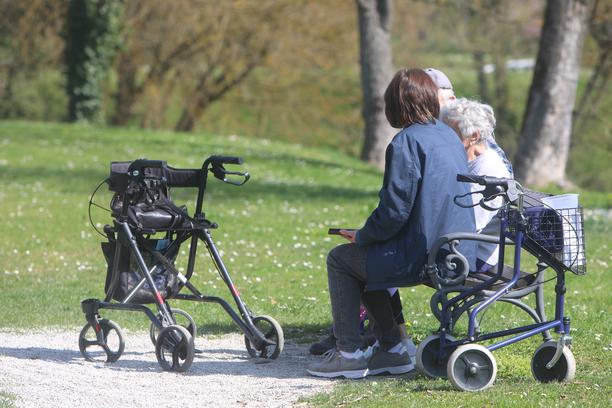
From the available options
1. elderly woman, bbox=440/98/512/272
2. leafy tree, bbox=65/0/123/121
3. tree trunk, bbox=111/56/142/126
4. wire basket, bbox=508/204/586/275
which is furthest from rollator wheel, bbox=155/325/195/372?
tree trunk, bbox=111/56/142/126

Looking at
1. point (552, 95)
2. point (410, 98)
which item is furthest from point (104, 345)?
point (552, 95)

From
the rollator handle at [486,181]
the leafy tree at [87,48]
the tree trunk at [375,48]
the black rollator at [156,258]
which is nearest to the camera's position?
the rollator handle at [486,181]

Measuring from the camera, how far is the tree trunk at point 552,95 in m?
17.0

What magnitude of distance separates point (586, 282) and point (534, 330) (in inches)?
166

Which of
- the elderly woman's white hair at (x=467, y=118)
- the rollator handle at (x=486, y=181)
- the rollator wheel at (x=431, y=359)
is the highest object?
the elderly woman's white hair at (x=467, y=118)

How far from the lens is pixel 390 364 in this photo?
5.89 metres

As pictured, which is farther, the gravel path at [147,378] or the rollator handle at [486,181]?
the gravel path at [147,378]

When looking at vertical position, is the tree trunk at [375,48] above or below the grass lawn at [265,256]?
above

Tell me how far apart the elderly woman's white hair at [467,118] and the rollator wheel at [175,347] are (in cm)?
199

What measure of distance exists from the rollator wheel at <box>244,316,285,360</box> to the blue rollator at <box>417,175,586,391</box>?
107 cm

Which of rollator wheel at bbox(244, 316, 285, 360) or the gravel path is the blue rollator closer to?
the gravel path

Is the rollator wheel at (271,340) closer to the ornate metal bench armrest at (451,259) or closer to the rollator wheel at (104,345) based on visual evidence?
the rollator wheel at (104,345)

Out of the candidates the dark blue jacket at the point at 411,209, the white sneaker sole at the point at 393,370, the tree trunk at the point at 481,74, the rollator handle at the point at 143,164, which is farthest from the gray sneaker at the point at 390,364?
the tree trunk at the point at 481,74

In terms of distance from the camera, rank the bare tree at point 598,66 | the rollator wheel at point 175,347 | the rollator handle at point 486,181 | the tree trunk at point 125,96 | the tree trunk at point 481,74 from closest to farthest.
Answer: the rollator handle at point 486,181, the rollator wheel at point 175,347, the bare tree at point 598,66, the tree trunk at point 481,74, the tree trunk at point 125,96
